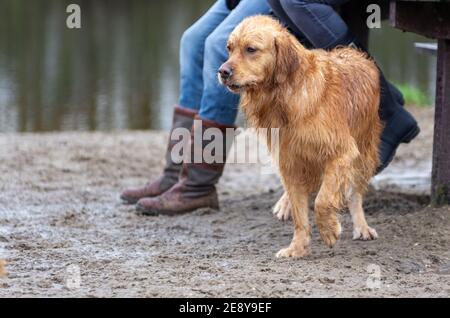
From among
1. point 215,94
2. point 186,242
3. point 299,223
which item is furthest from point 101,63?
point 299,223

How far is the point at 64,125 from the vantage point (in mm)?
11062

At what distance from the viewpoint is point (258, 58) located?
4676mm

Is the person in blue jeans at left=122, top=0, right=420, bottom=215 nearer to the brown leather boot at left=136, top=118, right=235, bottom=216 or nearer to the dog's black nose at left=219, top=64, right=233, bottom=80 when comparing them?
the brown leather boot at left=136, top=118, right=235, bottom=216

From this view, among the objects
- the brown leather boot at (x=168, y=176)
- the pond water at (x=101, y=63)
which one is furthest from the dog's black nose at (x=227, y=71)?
the pond water at (x=101, y=63)

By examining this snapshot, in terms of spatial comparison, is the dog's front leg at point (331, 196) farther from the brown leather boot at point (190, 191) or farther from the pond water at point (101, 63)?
the pond water at point (101, 63)

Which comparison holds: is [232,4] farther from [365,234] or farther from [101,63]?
[101,63]

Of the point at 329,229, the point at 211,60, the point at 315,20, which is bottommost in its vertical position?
the point at 329,229

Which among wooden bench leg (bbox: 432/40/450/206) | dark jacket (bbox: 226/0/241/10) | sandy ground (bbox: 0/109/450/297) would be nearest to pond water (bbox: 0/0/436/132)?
sandy ground (bbox: 0/109/450/297)

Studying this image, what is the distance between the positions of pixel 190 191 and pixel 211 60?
95 centimetres

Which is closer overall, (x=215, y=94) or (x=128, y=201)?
(x=215, y=94)

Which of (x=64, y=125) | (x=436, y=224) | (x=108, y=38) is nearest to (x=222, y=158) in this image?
(x=436, y=224)

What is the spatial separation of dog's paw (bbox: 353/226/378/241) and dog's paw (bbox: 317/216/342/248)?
1.94 ft

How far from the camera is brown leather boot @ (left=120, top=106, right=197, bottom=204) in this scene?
649cm

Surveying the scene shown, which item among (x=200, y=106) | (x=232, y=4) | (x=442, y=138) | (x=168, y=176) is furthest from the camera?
(x=168, y=176)
